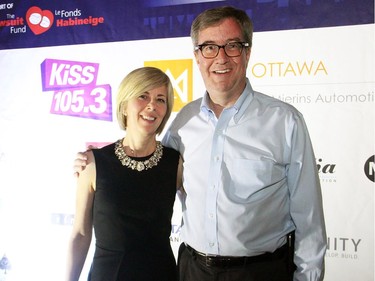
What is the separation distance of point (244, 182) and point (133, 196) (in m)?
0.47

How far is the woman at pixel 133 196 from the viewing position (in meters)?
1.66

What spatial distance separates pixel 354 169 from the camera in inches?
82.9

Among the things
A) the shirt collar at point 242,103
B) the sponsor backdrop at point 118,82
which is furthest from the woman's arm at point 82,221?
the sponsor backdrop at point 118,82

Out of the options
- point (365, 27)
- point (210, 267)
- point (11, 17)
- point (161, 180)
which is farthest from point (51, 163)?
point (365, 27)

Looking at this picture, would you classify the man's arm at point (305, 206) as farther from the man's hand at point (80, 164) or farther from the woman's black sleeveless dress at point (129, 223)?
the man's hand at point (80, 164)

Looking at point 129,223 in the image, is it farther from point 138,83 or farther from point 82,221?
point 138,83

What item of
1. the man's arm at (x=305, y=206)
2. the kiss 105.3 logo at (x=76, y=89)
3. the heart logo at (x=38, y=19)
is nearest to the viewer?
the man's arm at (x=305, y=206)

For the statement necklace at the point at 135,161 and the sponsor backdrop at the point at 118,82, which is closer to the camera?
the statement necklace at the point at 135,161

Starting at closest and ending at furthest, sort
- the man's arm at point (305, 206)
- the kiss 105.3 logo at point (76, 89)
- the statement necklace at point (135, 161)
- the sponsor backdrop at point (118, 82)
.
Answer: the man's arm at point (305, 206)
the statement necklace at point (135, 161)
the sponsor backdrop at point (118, 82)
the kiss 105.3 logo at point (76, 89)

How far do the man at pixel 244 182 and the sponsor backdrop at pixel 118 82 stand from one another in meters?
0.57

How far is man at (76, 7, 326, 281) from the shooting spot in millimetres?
1627

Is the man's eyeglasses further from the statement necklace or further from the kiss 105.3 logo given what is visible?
the kiss 105.3 logo

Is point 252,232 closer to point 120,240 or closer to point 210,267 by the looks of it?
point 210,267

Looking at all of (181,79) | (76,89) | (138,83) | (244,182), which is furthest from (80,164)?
(76,89)
